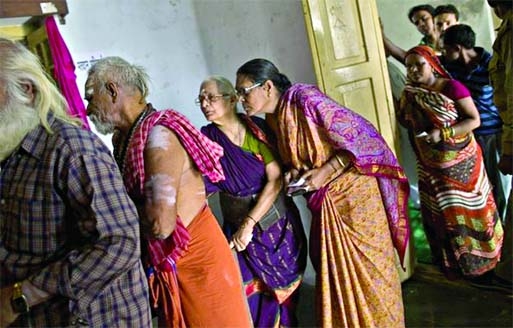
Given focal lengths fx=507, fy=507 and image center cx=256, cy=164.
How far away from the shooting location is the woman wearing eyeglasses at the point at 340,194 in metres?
2.02

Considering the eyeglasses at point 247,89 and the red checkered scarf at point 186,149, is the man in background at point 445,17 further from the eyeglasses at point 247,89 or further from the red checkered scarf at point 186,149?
the red checkered scarf at point 186,149

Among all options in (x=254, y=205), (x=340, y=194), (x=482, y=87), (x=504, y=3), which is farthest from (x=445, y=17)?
(x=254, y=205)

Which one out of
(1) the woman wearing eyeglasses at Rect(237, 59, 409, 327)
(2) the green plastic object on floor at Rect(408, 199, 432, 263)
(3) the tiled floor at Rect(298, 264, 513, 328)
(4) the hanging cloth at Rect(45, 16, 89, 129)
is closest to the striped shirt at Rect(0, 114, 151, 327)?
(1) the woman wearing eyeglasses at Rect(237, 59, 409, 327)

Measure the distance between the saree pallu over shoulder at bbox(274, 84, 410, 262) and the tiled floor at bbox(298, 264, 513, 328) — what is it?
2.02 feet

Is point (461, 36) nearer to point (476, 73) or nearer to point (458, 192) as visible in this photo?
point (476, 73)

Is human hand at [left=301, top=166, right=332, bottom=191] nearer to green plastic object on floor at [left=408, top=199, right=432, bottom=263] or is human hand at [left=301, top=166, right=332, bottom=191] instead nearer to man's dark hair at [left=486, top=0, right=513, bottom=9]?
man's dark hair at [left=486, top=0, right=513, bottom=9]

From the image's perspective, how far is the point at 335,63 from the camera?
2564 mm

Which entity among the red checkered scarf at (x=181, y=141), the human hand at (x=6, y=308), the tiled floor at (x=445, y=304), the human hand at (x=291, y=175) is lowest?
the tiled floor at (x=445, y=304)

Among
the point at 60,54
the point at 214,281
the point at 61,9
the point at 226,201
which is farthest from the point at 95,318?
the point at 61,9

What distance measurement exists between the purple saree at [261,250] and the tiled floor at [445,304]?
1.73 ft

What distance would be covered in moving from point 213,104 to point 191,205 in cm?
62

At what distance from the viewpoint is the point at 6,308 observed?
1.08 metres

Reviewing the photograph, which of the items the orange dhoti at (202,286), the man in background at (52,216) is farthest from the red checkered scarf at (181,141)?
the man in background at (52,216)

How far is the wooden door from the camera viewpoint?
2.50 meters
